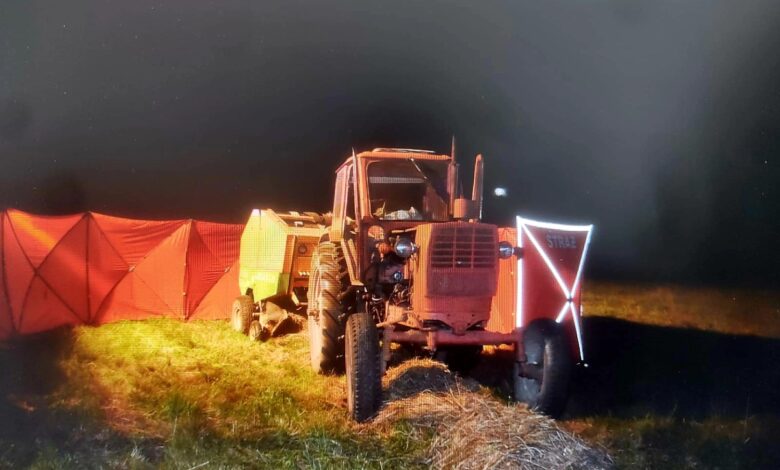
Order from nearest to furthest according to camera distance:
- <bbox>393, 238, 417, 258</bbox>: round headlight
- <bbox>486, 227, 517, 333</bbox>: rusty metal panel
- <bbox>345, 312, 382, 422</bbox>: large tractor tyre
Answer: <bbox>345, 312, 382, 422</bbox>: large tractor tyre, <bbox>393, 238, 417, 258</bbox>: round headlight, <bbox>486, 227, 517, 333</bbox>: rusty metal panel

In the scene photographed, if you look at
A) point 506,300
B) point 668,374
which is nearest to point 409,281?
point 506,300

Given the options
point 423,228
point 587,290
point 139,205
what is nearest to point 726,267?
point 587,290

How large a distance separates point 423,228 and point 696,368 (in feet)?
13.8

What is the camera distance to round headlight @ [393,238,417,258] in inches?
203

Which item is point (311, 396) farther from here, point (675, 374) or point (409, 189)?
point (675, 374)

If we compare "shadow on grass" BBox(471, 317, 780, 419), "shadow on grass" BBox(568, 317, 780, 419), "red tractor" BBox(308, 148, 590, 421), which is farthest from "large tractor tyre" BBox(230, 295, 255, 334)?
"shadow on grass" BBox(568, 317, 780, 419)

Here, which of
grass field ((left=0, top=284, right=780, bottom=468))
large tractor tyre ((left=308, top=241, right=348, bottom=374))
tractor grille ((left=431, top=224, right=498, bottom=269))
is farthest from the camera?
large tractor tyre ((left=308, top=241, right=348, bottom=374))

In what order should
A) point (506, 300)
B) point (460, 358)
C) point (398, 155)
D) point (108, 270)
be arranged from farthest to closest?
point (108, 270)
point (506, 300)
point (460, 358)
point (398, 155)

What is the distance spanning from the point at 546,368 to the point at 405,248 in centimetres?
169

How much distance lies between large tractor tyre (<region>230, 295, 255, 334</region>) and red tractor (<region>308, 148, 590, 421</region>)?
276cm

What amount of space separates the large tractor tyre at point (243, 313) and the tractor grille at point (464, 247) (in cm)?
497

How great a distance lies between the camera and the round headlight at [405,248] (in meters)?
5.16

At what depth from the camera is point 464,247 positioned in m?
5.10

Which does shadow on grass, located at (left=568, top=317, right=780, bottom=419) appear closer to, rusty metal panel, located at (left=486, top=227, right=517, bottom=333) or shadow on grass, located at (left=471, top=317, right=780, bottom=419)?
shadow on grass, located at (left=471, top=317, right=780, bottom=419)
